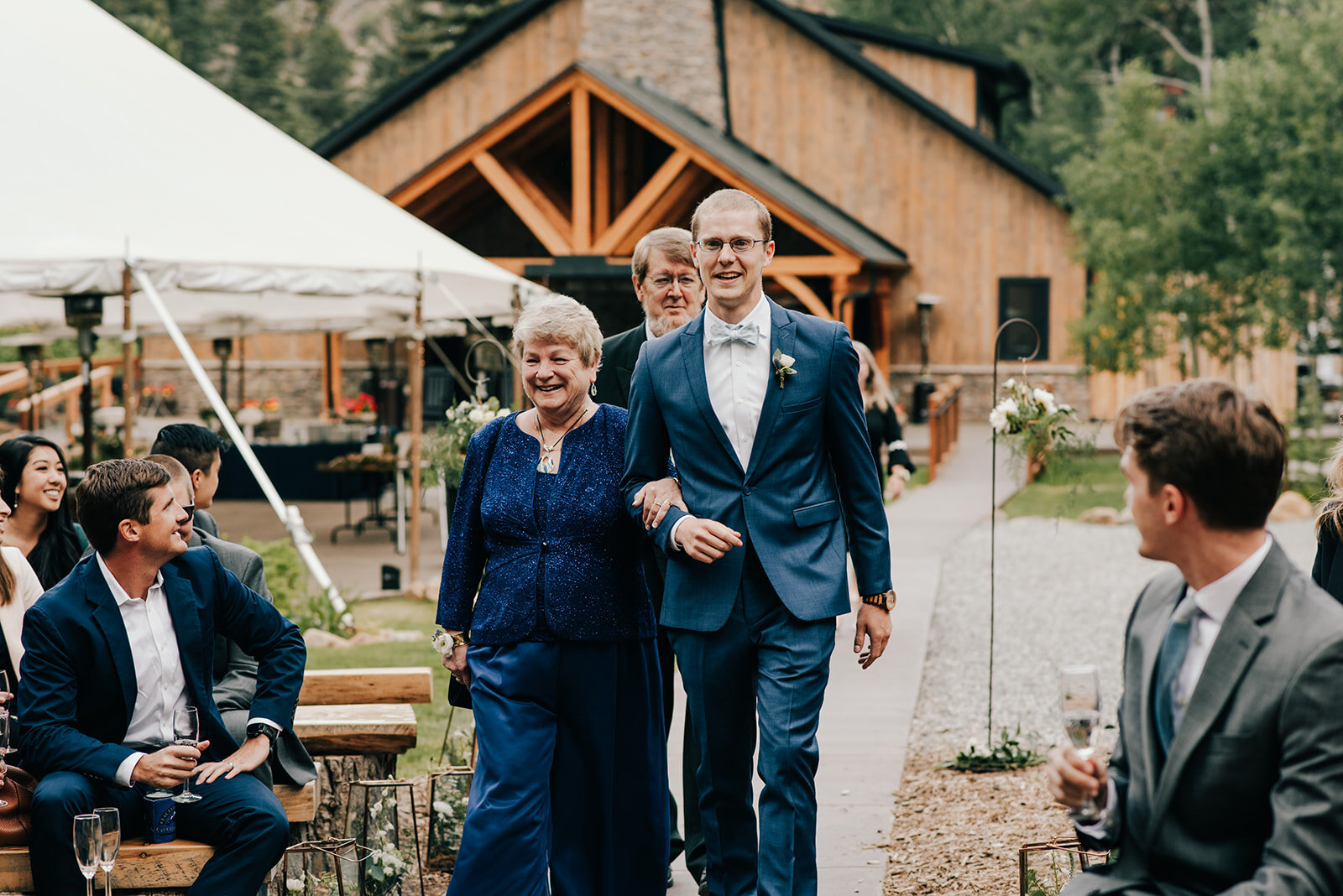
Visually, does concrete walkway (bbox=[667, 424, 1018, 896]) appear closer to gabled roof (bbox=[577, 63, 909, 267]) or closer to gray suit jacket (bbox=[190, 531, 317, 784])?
gray suit jacket (bbox=[190, 531, 317, 784])

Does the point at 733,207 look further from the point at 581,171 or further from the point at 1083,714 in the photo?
the point at 581,171

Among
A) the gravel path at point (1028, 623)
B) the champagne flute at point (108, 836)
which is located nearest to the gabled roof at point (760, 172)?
the gravel path at point (1028, 623)

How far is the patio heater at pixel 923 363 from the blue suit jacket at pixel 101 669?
20788 millimetres

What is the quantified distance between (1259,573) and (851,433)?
1.63 metres

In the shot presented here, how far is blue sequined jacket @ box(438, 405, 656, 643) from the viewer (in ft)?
12.5

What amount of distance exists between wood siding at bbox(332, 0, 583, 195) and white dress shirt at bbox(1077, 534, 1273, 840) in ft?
83.9

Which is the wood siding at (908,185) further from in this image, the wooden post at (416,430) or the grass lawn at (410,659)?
the grass lawn at (410,659)

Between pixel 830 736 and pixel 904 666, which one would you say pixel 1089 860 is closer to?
pixel 830 736

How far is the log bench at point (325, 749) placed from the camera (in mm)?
3645

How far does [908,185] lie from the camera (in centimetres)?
2569

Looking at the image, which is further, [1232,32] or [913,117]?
[1232,32]

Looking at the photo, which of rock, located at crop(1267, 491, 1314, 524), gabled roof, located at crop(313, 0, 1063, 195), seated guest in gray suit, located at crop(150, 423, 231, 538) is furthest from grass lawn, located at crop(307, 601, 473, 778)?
gabled roof, located at crop(313, 0, 1063, 195)

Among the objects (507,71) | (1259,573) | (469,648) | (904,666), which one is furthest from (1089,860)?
(507,71)

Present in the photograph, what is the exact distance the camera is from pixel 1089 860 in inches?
170
